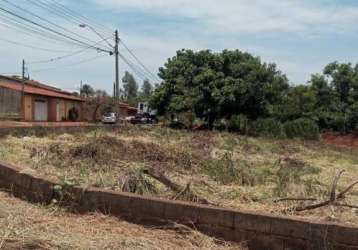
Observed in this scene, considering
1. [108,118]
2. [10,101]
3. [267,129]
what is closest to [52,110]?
[10,101]

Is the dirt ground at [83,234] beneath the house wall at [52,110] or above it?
beneath

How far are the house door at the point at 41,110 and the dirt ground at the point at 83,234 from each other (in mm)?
44676

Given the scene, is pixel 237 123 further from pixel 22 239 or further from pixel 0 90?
pixel 22 239

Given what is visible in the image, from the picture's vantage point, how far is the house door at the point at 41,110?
164 ft

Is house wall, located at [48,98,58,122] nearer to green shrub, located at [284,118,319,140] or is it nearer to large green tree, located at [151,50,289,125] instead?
large green tree, located at [151,50,289,125]

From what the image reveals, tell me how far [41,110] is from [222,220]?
47208 millimetres

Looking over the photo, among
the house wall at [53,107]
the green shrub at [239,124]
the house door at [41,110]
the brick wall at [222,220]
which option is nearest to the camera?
the brick wall at [222,220]

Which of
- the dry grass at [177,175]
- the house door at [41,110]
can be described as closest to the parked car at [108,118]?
the house door at [41,110]

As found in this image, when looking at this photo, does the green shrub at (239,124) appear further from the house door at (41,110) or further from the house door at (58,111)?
the house door at (58,111)

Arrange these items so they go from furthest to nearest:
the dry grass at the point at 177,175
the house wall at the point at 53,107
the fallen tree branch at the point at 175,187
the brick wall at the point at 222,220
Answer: the house wall at the point at 53,107
the dry grass at the point at 177,175
the fallen tree branch at the point at 175,187
the brick wall at the point at 222,220

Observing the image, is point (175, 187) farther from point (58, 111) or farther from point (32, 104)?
point (58, 111)

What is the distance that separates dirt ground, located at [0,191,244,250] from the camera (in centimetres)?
532

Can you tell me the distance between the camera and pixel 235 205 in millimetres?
6812

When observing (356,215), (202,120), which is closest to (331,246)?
(356,215)
